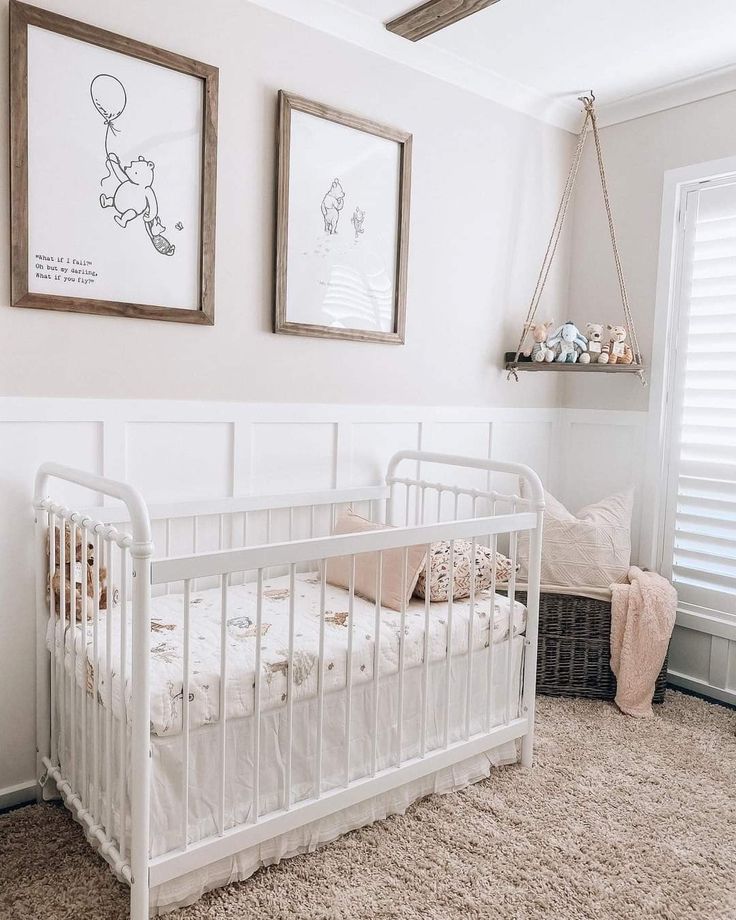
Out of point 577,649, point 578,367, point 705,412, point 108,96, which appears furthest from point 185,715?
point 705,412

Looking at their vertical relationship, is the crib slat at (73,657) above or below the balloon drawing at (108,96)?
below

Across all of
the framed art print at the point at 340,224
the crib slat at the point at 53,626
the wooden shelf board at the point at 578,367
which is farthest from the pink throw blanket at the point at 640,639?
the crib slat at the point at 53,626

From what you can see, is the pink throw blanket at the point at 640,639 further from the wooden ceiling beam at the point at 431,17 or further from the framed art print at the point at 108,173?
the wooden ceiling beam at the point at 431,17

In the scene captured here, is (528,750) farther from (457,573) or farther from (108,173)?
(108,173)

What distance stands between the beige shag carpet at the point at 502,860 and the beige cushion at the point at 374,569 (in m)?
0.57

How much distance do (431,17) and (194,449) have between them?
1.50m

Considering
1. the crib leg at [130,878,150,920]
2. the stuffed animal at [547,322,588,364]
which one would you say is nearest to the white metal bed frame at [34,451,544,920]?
the crib leg at [130,878,150,920]

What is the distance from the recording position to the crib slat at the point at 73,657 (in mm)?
1709

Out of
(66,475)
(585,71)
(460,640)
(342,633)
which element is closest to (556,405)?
(585,71)

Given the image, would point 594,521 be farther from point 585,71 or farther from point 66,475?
point 66,475

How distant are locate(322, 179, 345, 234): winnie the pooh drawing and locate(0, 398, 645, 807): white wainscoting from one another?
1.91 ft

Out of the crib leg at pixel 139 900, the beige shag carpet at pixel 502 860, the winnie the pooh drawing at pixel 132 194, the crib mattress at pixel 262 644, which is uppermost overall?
the winnie the pooh drawing at pixel 132 194

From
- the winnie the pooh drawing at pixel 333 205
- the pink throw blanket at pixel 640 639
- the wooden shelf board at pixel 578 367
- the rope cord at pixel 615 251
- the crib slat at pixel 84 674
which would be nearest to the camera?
the crib slat at pixel 84 674

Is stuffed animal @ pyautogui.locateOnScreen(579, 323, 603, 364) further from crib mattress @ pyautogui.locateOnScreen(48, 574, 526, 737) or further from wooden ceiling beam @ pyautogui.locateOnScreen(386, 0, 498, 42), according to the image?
wooden ceiling beam @ pyautogui.locateOnScreen(386, 0, 498, 42)
